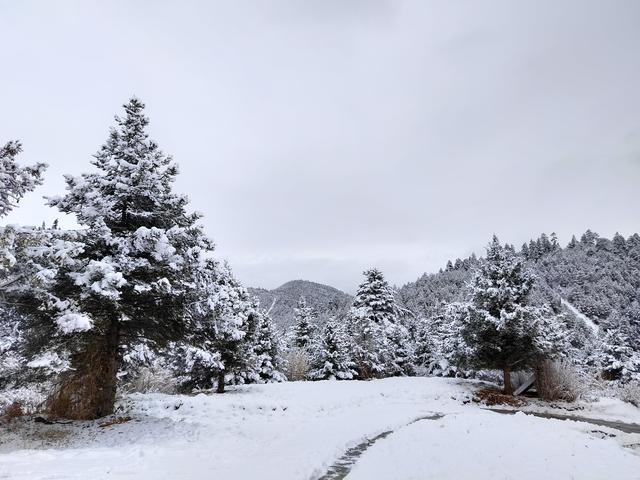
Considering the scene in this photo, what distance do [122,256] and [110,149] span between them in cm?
495

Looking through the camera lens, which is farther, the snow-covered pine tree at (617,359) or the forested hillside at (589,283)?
the forested hillside at (589,283)

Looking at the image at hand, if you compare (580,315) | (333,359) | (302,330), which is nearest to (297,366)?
(333,359)

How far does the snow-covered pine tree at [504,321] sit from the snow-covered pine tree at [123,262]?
64.1 ft

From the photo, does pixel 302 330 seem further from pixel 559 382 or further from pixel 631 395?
pixel 631 395

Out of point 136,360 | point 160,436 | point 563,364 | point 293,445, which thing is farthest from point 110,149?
point 563,364

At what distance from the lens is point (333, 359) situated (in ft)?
→ 119

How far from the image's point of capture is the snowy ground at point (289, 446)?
27.7ft

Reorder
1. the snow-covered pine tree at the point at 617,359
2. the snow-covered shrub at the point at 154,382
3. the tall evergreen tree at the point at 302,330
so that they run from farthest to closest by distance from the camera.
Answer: the tall evergreen tree at the point at 302,330, the snow-covered pine tree at the point at 617,359, the snow-covered shrub at the point at 154,382

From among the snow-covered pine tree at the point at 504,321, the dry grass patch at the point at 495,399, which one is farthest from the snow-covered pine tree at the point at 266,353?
the dry grass patch at the point at 495,399

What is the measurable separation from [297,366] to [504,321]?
958 inches

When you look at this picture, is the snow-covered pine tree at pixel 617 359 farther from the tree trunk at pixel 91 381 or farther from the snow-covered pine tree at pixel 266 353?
the tree trunk at pixel 91 381

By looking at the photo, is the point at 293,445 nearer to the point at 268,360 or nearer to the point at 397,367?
the point at 268,360

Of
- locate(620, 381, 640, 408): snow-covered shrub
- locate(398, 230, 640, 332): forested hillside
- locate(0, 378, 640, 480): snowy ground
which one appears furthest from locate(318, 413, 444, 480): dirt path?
locate(398, 230, 640, 332): forested hillside

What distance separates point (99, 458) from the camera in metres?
9.21
